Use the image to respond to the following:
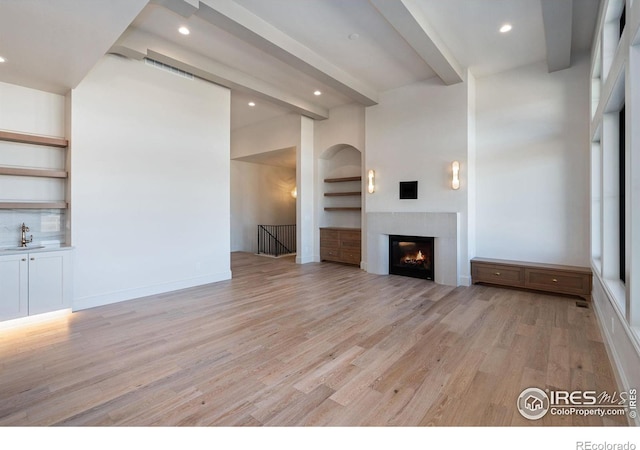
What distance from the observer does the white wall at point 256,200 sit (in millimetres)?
10094

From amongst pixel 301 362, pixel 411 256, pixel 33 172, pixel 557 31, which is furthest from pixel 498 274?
pixel 33 172

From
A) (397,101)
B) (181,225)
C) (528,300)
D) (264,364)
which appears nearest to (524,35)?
(397,101)

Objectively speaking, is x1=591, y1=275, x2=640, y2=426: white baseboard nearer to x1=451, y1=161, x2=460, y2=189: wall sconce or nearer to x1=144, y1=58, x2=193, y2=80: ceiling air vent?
x1=451, y1=161, x2=460, y2=189: wall sconce

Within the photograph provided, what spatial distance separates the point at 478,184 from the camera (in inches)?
225

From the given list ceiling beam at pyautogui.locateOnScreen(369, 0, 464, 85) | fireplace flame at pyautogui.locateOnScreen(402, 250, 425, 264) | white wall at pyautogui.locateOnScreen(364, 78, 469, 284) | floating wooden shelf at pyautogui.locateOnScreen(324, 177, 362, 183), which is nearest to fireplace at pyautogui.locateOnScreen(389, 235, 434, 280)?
fireplace flame at pyautogui.locateOnScreen(402, 250, 425, 264)

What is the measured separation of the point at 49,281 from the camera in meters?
3.81

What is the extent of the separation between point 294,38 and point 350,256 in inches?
186

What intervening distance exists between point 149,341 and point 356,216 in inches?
219

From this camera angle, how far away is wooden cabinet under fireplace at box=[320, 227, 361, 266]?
24.0 ft

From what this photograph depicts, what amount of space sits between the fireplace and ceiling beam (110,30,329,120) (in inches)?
147

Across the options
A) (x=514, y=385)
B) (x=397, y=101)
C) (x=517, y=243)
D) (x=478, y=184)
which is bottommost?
(x=514, y=385)

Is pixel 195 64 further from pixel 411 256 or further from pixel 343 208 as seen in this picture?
pixel 411 256

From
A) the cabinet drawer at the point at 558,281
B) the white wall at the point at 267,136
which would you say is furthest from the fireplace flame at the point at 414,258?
the white wall at the point at 267,136

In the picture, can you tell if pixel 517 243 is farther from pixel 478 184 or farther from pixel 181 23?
pixel 181 23
